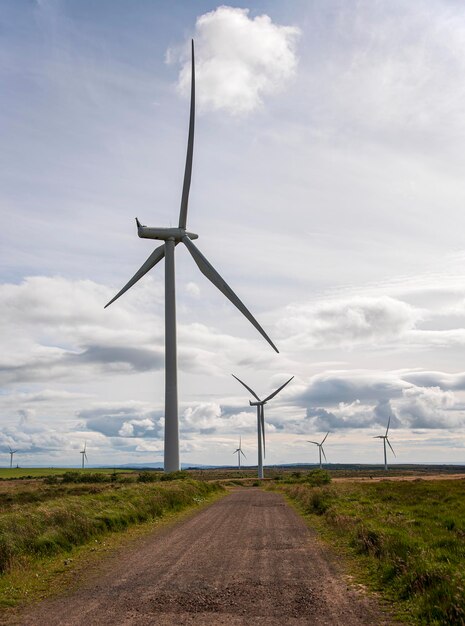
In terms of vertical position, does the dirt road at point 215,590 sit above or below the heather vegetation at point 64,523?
below

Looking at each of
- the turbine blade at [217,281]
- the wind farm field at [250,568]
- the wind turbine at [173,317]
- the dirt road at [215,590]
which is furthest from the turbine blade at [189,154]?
the dirt road at [215,590]

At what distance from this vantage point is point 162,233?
62688 mm

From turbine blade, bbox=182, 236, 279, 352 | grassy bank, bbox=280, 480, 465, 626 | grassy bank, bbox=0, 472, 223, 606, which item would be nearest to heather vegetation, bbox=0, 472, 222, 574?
grassy bank, bbox=0, 472, 223, 606

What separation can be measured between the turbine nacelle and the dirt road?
4513 cm

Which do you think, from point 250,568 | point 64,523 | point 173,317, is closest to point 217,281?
point 173,317

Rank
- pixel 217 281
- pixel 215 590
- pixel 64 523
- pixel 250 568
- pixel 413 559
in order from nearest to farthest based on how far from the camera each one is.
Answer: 1. pixel 215 590
2. pixel 413 559
3. pixel 250 568
4. pixel 64 523
5. pixel 217 281

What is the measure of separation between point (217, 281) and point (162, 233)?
11012mm

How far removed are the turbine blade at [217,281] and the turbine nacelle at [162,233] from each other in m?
0.79

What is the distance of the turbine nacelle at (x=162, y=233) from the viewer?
62.7 metres

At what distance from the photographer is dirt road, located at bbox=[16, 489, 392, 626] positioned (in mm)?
10492

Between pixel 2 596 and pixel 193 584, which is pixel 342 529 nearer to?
pixel 193 584

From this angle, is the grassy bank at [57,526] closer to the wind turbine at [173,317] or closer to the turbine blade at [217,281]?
the turbine blade at [217,281]

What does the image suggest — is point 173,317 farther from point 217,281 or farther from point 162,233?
point 162,233

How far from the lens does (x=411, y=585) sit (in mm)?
11812
